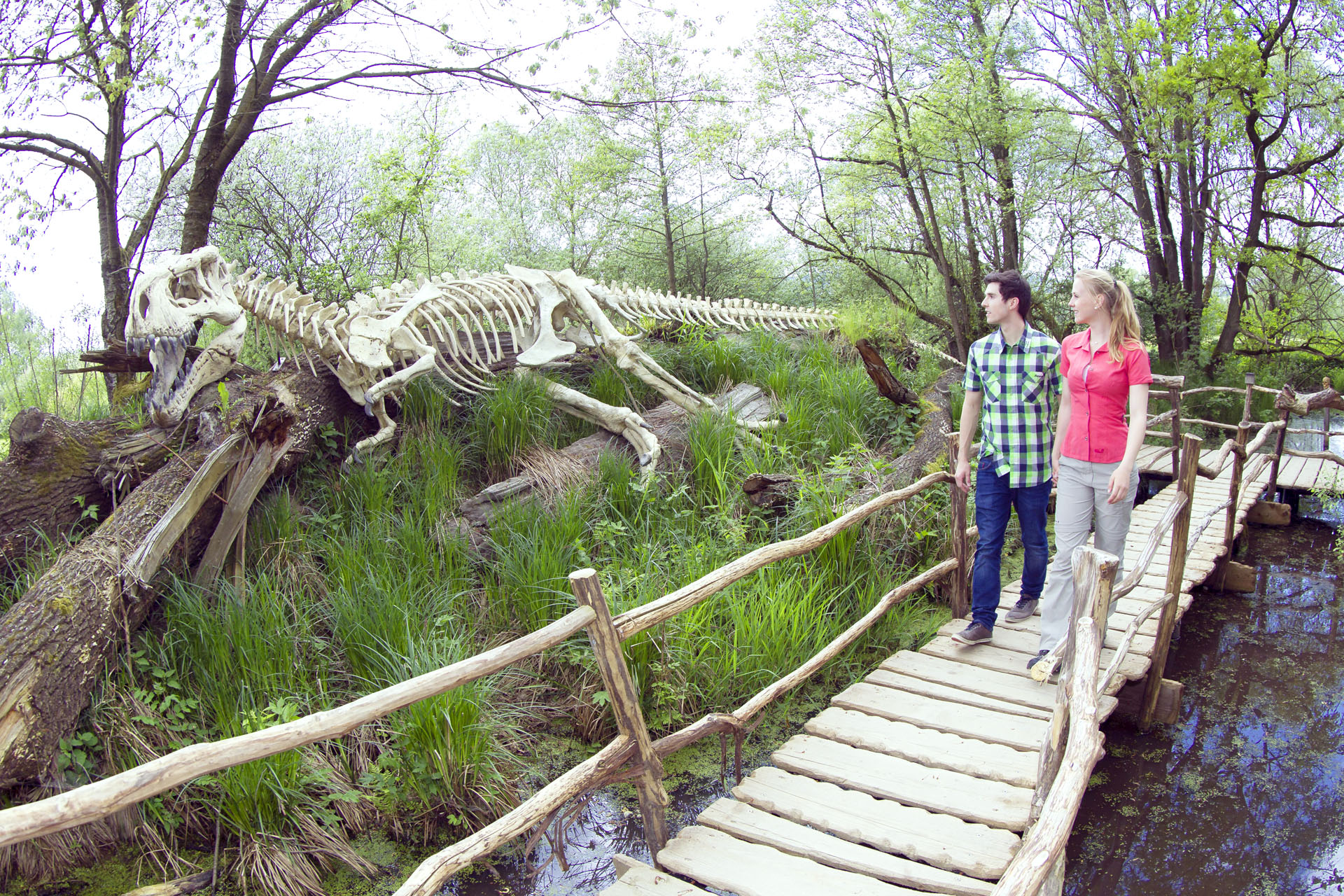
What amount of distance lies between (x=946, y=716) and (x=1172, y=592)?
169 centimetres

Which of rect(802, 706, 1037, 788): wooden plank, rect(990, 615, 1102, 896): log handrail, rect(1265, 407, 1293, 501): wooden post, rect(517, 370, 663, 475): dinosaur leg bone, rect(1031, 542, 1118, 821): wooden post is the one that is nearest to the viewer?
rect(990, 615, 1102, 896): log handrail

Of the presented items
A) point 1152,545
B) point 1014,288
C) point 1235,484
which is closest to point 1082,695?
point 1014,288

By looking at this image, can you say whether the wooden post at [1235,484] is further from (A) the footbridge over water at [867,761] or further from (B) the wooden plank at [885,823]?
(B) the wooden plank at [885,823]

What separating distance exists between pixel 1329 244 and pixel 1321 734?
10634mm

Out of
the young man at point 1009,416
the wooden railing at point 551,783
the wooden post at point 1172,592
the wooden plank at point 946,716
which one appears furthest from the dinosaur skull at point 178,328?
the wooden post at point 1172,592

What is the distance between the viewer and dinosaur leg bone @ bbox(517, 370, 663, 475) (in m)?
6.20

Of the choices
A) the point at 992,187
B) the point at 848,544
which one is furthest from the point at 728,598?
the point at 992,187

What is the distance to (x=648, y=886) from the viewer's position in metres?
2.68

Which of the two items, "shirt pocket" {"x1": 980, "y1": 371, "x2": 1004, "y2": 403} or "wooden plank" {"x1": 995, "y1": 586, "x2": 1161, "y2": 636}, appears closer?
"shirt pocket" {"x1": 980, "y1": 371, "x2": 1004, "y2": 403}

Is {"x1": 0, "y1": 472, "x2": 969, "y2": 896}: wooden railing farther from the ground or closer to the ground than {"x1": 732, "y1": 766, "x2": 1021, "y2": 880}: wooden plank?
farther from the ground

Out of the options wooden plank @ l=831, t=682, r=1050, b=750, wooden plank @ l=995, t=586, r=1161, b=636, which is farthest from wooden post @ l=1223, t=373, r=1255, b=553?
wooden plank @ l=831, t=682, r=1050, b=750

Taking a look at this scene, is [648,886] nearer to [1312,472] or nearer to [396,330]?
[396,330]

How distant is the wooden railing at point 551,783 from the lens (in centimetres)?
178

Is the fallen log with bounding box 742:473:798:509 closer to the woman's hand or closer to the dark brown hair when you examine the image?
the dark brown hair
